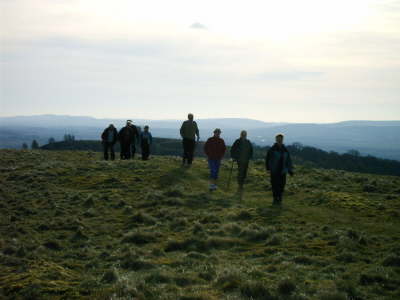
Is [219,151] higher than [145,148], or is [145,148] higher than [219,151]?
[219,151]

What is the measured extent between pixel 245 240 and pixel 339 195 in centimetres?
976

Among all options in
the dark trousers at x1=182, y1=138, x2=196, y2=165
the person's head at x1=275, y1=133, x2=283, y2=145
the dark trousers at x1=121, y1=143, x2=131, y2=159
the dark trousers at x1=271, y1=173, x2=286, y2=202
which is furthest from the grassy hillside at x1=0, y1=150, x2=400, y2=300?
the dark trousers at x1=121, y1=143, x2=131, y2=159

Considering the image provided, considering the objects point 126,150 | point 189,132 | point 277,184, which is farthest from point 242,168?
point 126,150

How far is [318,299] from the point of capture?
8.02 m

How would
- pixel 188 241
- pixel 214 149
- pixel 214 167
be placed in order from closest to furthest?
1. pixel 188 241
2. pixel 214 149
3. pixel 214 167

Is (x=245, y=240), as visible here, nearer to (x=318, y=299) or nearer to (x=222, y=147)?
(x=318, y=299)

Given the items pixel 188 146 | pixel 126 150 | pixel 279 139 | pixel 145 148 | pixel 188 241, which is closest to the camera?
pixel 188 241

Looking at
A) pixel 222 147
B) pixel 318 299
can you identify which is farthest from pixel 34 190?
pixel 318 299

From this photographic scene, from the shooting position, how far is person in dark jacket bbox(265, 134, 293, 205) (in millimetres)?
18938

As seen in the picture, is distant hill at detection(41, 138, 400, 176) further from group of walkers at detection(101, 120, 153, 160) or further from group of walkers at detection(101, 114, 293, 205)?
group of walkers at detection(101, 114, 293, 205)

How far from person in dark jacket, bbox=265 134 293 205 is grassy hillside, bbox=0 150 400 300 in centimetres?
64

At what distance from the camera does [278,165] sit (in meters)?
19.0

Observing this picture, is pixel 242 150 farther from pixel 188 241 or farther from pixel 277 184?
pixel 188 241

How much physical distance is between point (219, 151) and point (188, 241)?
10409mm
